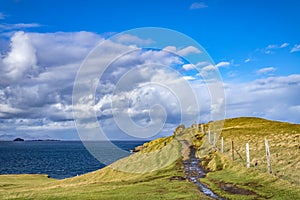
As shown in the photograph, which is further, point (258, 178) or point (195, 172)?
point (195, 172)

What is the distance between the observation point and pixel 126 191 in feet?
91.8

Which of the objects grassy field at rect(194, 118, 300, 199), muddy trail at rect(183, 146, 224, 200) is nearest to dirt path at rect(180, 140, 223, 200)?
muddy trail at rect(183, 146, 224, 200)

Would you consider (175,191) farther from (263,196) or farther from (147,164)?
(147,164)

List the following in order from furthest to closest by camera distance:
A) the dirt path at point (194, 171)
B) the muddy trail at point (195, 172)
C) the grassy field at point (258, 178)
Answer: the dirt path at point (194, 171) < the muddy trail at point (195, 172) < the grassy field at point (258, 178)

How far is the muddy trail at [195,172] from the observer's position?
25797mm

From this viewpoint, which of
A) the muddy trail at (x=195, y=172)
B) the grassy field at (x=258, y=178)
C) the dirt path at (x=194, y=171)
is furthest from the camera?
the dirt path at (x=194, y=171)

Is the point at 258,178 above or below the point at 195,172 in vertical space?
above

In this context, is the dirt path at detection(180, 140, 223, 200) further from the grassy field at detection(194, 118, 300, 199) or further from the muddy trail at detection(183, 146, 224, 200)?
the grassy field at detection(194, 118, 300, 199)

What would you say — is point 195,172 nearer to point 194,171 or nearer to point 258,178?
point 194,171

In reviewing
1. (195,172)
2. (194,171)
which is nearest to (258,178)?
(195,172)

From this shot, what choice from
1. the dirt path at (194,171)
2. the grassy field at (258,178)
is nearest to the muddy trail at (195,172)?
the dirt path at (194,171)

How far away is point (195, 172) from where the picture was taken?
38844 mm

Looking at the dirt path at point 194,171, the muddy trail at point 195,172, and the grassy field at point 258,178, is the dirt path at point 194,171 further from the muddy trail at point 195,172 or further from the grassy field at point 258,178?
the grassy field at point 258,178

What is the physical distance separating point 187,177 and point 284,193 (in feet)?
45.6
